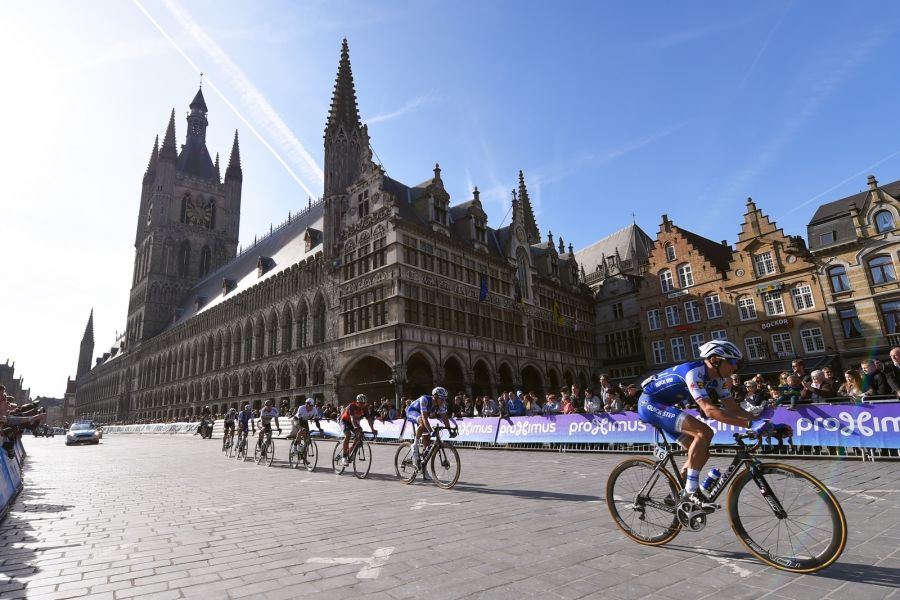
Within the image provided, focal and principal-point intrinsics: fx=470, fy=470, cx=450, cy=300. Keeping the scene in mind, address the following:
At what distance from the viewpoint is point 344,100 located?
116 feet

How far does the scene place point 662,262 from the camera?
37625mm

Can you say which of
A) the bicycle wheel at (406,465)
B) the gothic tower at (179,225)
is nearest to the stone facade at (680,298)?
the bicycle wheel at (406,465)

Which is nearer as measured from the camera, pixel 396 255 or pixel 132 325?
pixel 396 255

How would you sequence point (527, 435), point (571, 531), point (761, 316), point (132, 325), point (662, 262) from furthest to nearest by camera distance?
point (132, 325)
point (662, 262)
point (761, 316)
point (527, 435)
point (571, 531)

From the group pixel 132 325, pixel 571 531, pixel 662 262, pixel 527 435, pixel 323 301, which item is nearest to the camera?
pixel 571 531

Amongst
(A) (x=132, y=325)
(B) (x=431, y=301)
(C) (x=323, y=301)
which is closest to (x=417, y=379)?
(B) (x=431, y=301)

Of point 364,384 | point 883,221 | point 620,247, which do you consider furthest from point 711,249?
point 364,384

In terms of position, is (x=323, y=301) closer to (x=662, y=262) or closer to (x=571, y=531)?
(x=662, y=262)

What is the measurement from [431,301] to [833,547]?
26234 millimetres

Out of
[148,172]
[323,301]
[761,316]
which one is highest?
[148,172]

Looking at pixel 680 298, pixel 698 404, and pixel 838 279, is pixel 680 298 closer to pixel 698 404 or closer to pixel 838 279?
pixel 838 279

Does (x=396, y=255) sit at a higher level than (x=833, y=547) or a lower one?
higher

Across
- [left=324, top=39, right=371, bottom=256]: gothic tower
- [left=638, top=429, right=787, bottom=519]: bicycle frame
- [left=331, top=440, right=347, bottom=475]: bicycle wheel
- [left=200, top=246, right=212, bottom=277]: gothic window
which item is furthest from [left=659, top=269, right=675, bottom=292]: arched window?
[left=200, top=246, right=212, bottom=277]: gothic window

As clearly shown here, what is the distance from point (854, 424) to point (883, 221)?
25.5 m
